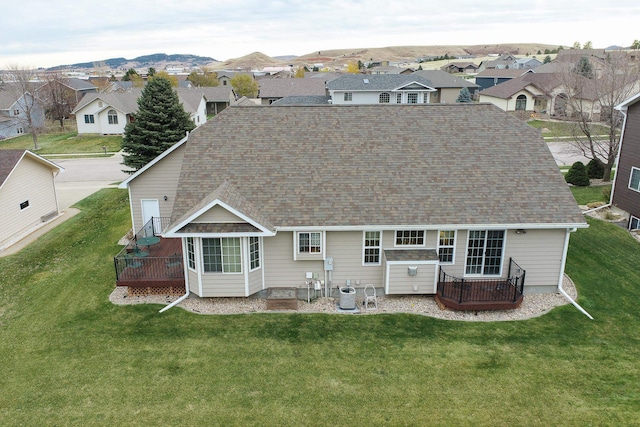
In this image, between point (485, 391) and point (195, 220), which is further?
point (195, 220)

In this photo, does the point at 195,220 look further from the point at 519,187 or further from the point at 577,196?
the point at 577,196

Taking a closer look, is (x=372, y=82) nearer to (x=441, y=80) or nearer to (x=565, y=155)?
(x=441, y=80)

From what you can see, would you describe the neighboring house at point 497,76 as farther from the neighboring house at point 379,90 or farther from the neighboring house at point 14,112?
the neighboring house at point 14,112

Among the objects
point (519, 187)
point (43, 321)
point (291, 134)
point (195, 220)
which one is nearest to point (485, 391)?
point (519, 187)

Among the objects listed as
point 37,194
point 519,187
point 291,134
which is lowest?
point 37,194

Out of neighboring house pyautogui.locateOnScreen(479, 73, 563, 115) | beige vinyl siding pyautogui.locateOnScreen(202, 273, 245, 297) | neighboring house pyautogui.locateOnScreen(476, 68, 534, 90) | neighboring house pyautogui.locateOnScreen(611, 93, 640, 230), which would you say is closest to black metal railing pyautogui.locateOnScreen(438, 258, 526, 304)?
beige vinyl siding pyautogui.locateOnScreen(202, 273, 245, 297)

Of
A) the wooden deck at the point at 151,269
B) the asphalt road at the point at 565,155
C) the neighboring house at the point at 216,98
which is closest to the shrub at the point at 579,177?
the asphalt road at the point at 565,155

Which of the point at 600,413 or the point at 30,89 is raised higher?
the point at 30,89
